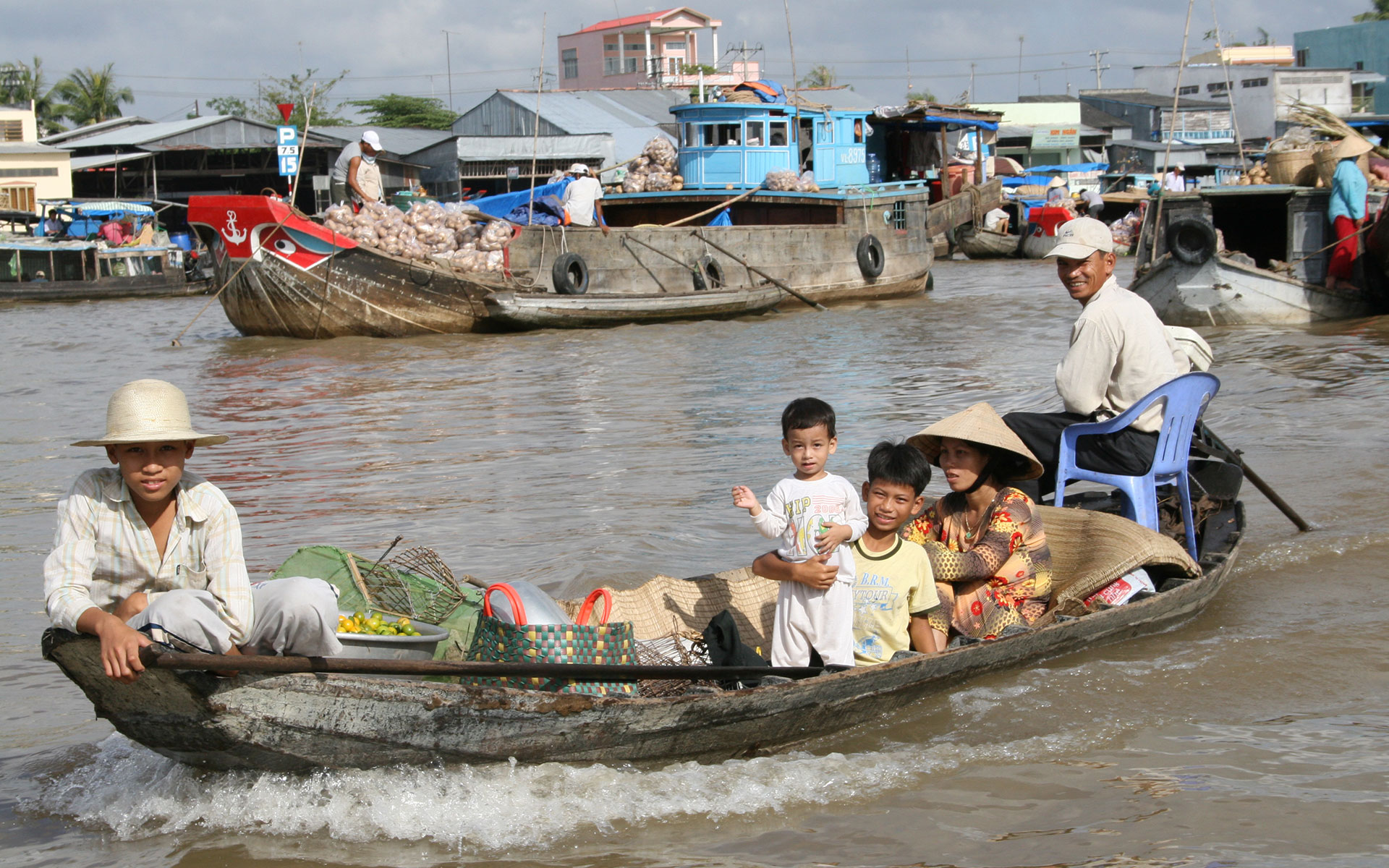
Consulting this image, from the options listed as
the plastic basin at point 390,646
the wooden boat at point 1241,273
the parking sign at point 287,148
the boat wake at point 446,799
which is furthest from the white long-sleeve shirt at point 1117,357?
the parking sign at point 287,148

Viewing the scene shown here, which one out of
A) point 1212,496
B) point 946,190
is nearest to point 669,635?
point 1212,496

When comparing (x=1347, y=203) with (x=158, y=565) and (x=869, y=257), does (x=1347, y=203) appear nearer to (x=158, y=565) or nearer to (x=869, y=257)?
(x=869, y=257)

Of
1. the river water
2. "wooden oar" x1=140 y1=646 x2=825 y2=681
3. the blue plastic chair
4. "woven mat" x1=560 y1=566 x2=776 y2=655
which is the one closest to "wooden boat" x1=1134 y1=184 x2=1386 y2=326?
the river water

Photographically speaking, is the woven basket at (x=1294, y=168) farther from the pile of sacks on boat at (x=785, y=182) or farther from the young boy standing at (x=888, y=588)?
the young boy standing at (x=888, y=588)

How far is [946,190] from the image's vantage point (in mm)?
27281

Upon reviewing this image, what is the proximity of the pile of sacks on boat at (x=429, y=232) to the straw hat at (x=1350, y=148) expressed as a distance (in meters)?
9.61

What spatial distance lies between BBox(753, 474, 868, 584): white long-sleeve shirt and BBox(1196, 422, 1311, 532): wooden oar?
2738 mm

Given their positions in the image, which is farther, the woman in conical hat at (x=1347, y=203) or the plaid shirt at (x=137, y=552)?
the woman in conical hat at (x=1347, y=203)

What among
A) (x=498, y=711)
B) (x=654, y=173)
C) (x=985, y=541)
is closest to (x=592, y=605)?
(x=498, y=711)

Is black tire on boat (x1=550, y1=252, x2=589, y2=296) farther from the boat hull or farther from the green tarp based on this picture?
the green tarp

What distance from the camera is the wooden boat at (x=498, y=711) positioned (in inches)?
124

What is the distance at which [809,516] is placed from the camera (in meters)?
3.67

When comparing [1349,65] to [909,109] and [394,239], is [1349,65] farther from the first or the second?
[394,239]

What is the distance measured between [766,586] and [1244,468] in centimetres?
266
